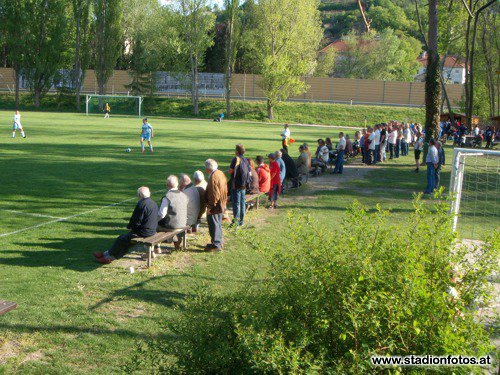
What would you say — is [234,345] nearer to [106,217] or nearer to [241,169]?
[241,169]

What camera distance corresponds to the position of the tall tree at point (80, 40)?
63.1 metres

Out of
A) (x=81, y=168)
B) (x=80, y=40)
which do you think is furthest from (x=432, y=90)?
(x=80, y=40)

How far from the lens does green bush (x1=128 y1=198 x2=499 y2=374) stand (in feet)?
11.9

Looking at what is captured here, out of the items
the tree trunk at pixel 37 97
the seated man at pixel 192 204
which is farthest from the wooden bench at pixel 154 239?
the tree trunk at pixel 37 97

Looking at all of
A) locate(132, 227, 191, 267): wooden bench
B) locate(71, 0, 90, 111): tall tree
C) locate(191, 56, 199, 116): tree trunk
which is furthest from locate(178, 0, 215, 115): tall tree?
locate(132, 227, 191, 267): wooden bench

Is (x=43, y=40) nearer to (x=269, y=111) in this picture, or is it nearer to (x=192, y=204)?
(x=269, y=111)

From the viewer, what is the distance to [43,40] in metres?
61.4

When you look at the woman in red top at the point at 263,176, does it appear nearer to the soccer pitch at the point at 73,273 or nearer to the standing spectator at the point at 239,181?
the standing spectator at the point at 239,181

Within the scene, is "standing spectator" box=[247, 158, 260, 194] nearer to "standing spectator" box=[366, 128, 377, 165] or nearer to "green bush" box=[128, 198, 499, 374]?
"green bush" box=[128, 198, 499, 374]

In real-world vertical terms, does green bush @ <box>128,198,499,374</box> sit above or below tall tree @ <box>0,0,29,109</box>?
below

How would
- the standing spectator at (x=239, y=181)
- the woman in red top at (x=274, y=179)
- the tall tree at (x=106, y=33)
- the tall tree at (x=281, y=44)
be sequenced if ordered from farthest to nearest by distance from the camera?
the tall tree at (x=106, y=33), the tall tree at (x=281, y=44), the woman in red top at (x=274, y=179), the standing spectator at (x=239, y=181)

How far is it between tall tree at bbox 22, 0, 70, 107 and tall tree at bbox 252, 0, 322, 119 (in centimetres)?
2287

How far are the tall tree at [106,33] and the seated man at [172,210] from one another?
5732cm

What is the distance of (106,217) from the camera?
481 inches
